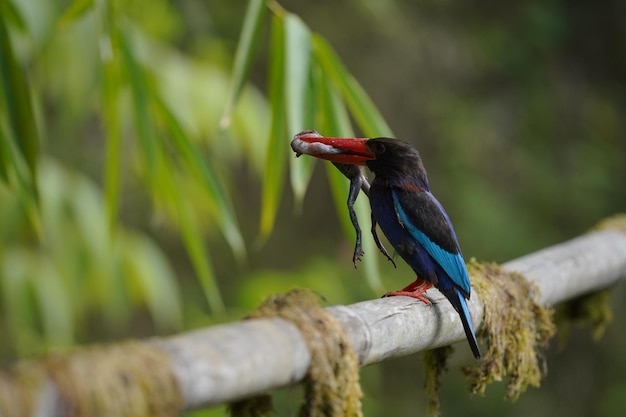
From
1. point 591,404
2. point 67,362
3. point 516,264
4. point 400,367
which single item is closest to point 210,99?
point 516,264

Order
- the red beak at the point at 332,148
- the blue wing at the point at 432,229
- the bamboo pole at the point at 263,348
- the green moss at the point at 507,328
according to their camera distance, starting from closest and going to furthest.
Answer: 1. the bamboo pole at the point at 263,348
2. the red beak at the point at 332,148
3. the blue wing at the point at 432,229
4. the green moss at the point at 507,328

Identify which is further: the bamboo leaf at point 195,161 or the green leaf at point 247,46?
the bamboo leaf at point 195,161

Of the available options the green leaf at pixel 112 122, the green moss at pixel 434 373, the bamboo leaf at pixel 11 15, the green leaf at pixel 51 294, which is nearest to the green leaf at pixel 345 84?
the green leaf at pixel 112 122

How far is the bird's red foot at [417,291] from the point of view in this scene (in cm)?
188

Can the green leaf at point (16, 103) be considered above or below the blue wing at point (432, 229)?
above

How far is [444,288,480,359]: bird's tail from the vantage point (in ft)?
6.04

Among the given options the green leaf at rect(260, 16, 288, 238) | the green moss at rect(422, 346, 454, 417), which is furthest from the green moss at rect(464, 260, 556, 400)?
the green leaf at rect(260, 16, 288, 238)

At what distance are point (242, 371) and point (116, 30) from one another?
150 cm

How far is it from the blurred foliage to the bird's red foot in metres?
1.94

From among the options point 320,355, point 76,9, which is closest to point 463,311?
point 320,355

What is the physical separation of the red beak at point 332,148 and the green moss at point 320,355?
331 mm

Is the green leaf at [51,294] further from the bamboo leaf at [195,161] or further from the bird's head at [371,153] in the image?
the bird's head at [371,153]

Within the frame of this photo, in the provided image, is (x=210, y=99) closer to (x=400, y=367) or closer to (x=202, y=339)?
(x=202, y=339)

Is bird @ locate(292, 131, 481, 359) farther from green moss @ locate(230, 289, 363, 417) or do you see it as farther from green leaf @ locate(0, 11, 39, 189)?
green leaf @ locate(0, 11, 39, 189)
